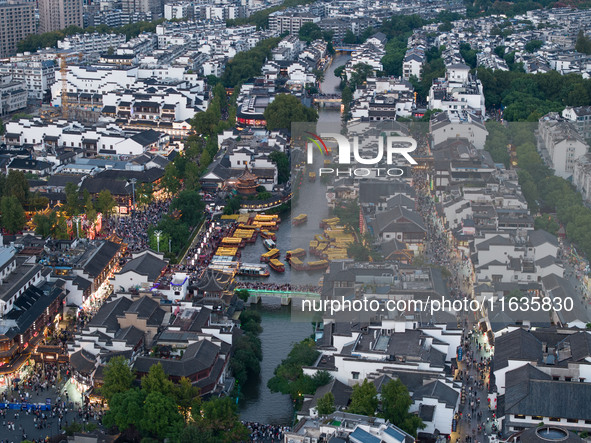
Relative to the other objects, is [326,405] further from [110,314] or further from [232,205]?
[232,205]

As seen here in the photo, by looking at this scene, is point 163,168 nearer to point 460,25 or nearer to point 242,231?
point 242,231

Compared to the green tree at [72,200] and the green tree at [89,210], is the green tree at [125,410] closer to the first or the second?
the green tree at [89,210]

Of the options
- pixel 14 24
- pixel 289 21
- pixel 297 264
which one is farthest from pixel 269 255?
pixel 289 21

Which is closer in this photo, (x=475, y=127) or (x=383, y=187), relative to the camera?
(x=383, y=187)

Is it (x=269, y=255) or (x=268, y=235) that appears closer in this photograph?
(x=269, y=255)

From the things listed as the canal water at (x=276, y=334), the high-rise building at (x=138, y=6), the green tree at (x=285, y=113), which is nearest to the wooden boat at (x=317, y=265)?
the canal water at (x=276, y=334)

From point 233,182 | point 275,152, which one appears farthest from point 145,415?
point 275,152
